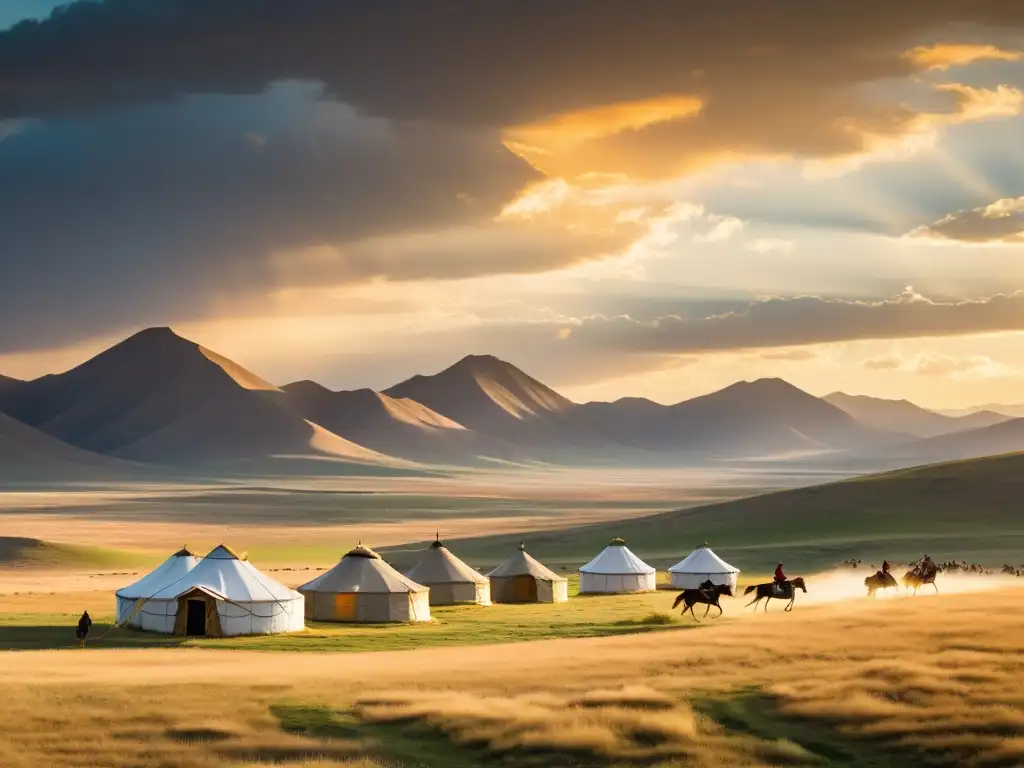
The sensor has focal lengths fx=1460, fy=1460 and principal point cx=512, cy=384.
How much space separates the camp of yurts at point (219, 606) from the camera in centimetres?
4862

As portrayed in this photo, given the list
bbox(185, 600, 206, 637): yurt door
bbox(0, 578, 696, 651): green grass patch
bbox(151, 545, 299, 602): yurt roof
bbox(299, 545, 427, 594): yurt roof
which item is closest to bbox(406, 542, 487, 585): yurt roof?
bbox(0, 578, 696, 651): green grass patch

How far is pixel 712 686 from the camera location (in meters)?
31.7

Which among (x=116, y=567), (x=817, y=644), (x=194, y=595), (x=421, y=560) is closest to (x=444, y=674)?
(x=817, y=644)

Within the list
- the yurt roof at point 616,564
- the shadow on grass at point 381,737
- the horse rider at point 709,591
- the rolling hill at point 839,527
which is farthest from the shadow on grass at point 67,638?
the rolling hill at point 839,527

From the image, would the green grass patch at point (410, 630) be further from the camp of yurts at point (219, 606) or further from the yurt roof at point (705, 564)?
the yurt roof at point (705, 564)

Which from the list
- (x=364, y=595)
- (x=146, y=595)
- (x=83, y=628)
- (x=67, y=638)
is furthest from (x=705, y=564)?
(x=83, y=628)

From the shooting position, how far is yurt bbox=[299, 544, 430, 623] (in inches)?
2110

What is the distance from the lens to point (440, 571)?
6138 centimetres

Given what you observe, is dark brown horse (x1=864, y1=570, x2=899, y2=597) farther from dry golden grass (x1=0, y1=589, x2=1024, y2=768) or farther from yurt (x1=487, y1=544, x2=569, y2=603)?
yurt (x1=487, y1=544, x2=569, y2=603)

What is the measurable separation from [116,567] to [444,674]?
62.6 meters

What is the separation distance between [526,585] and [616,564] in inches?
233

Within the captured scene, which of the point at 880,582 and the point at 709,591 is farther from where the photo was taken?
the point at 880,582

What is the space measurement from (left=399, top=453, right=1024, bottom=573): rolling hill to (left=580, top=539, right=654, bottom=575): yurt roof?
10024 millimetres

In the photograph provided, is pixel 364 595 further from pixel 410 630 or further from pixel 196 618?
pixel 196 618
